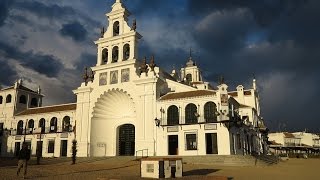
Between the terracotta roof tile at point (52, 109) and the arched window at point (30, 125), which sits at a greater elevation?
the terracotta roof tile at point (52, 109)

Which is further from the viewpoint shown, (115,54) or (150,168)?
(115,54)

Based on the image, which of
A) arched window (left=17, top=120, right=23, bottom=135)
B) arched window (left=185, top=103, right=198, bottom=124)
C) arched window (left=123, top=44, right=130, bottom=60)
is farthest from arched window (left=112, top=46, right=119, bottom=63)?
arched window (left=17, top=120, right=23, bottom=135)

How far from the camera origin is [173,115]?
120 feet

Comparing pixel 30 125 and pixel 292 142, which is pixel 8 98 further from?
pixel 292 142

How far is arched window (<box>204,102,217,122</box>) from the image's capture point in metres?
34.3

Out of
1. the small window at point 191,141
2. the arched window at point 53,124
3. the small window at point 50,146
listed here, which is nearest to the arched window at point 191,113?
the small window at point 191,141

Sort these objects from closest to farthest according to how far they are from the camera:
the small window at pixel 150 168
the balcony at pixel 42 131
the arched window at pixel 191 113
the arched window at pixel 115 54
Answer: the small window at pixel 150 168, the arched window at pixel 191 113, the arched window at pixel 115 54, the balcony at pixel 42 131

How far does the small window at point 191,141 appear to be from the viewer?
34.5 meters

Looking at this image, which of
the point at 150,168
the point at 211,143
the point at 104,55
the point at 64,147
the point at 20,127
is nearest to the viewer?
the point at 150,168

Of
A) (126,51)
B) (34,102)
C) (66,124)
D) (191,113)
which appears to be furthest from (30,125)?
(191,113)

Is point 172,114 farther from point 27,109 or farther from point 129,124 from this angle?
point 27,109

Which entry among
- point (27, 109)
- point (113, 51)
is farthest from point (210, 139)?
point (27, 109)

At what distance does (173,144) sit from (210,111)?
5.84m

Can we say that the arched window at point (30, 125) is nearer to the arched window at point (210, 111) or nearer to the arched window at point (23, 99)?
the arched window at point (23, 99)
